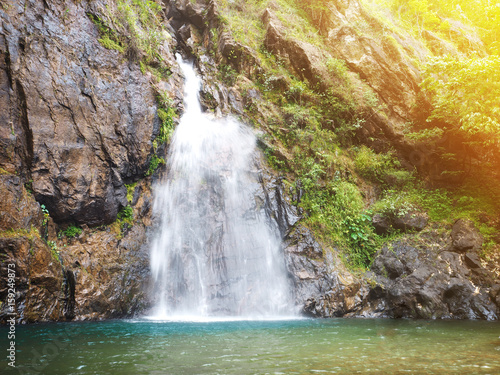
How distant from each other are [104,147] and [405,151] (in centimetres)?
1333

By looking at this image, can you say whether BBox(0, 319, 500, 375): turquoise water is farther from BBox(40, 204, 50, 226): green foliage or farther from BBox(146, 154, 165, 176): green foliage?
BBox(146, 154, 165, 176): green foliage

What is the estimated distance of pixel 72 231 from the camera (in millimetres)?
9055

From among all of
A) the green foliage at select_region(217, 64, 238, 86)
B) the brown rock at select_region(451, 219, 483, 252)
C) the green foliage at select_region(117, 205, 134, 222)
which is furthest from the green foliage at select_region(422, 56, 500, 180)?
the green foliage at select_region(117, 205, 134, 222)

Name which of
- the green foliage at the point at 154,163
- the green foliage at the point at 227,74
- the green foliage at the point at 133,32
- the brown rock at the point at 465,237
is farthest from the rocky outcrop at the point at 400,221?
the green foliage at the point at 133,32

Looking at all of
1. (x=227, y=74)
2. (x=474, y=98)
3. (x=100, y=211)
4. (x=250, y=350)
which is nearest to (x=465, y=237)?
(x=474, y=98)

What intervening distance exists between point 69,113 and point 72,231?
3.77 m

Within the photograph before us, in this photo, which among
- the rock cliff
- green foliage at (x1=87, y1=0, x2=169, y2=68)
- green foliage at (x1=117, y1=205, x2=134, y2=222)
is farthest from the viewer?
green foliage at (x1=87, y1=0, x2=169, y2=68)

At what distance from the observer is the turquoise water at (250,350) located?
3.73m

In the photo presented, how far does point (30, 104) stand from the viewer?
8648mm

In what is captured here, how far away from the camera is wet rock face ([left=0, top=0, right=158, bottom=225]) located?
27.8ft

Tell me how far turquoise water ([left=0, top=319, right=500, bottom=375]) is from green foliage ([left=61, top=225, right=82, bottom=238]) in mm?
3055

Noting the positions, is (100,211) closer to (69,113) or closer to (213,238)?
(69,113)

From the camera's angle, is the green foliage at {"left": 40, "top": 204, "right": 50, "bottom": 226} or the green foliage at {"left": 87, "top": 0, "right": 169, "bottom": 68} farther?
the green foliage at {"left": 87, "top": 0, "right": 169, "bottom": 68}

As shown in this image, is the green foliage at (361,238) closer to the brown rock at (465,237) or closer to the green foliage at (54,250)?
the brown rock at (465,237)
